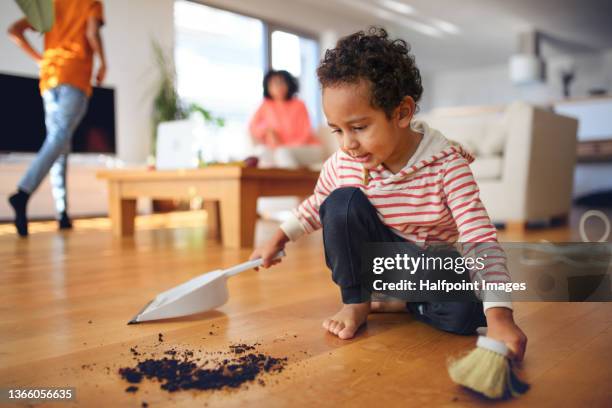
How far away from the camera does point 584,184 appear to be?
212 inches

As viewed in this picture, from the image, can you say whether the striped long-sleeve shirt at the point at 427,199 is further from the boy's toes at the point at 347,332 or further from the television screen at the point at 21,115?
the television screen at the point at 21,115

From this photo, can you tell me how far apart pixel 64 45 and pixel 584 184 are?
15.8 ft

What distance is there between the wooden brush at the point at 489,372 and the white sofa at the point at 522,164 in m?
2.33

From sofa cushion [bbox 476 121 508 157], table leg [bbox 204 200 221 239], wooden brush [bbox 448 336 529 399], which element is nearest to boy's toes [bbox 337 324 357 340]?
wooden brush [bbox 448 336 529 399]

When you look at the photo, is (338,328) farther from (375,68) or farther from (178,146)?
(178,146)

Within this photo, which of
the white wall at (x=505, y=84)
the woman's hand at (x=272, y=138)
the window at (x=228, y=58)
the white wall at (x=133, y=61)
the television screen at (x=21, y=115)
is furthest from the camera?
the white wall at (x=505, y=84)

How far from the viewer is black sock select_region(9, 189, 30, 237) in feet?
8.17

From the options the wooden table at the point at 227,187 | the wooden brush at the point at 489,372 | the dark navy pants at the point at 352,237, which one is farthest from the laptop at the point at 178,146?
the wooden brush at the point at 489,372

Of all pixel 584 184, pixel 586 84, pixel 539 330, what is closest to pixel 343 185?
pixel 539 330

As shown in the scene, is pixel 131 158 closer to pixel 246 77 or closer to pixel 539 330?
pixel 246 77

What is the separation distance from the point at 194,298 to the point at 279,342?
23 cm

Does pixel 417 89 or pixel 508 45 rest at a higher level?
pixel 508 45

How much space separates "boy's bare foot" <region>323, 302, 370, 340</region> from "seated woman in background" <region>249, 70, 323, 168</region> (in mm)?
2879

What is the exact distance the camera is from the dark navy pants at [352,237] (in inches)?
37.0
